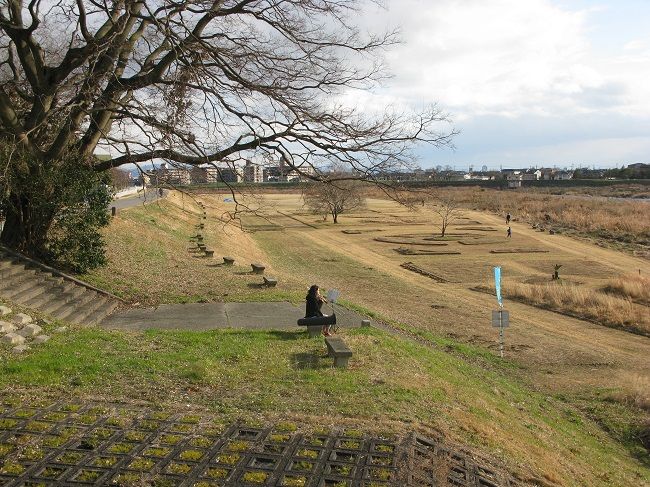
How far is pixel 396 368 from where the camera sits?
32.3 ft

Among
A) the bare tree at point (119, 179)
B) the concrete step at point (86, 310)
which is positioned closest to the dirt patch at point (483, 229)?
the bare tree at point (119, 179)

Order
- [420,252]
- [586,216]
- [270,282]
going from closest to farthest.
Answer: [270,282] < [420,252] < [586,216]

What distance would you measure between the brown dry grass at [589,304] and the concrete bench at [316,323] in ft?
44.0

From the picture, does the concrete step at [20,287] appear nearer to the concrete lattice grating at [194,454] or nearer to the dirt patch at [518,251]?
the concrete lattice grating at [194,454]

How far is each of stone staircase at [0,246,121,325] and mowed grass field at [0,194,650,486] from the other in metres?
1.12

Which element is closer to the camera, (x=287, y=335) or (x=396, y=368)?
(x=396, y=368)

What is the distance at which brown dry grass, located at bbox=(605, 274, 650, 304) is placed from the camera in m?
25.6

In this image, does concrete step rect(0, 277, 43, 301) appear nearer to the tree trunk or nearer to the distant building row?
the tree trunk

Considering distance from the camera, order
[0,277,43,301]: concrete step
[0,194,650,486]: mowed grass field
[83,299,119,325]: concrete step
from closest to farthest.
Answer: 1. [0,194,650,486]: mowed grass field
2. [0,277,43,301]: concrete step
3. [83,299,119,325]: concrete step

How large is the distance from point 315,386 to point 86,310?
6762 millimetres

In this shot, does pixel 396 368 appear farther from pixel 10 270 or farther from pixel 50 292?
pixel 10 270

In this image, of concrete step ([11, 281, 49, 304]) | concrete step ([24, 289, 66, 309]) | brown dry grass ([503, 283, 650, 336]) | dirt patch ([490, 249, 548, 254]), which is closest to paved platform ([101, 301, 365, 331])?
concrete step ([24, 289, 66, 309])

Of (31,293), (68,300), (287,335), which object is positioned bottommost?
(287,335)

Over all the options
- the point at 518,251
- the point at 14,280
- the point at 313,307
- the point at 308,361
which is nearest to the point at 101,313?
Answer: the point at 14,280
